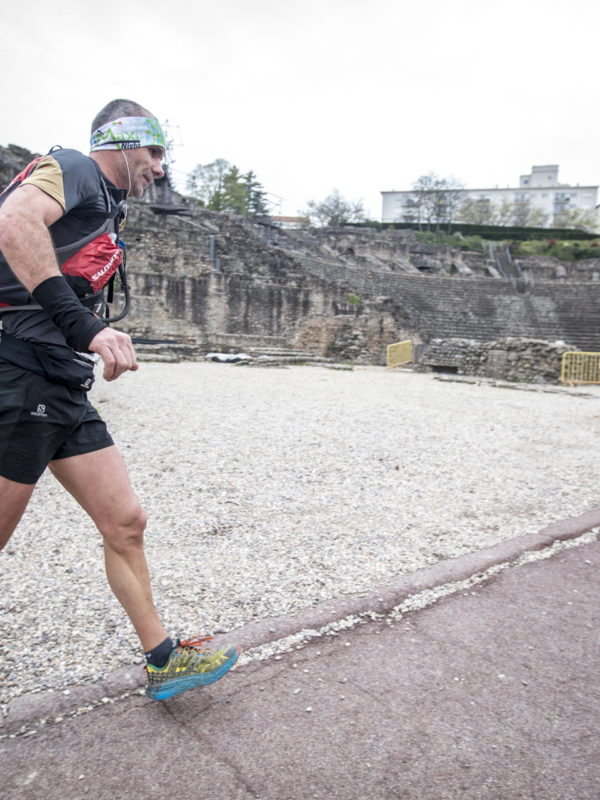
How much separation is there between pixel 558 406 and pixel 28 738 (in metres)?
10.2

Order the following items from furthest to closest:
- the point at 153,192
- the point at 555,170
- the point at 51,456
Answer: the point at 555,170 < the point at 153,192 < the point at 51,456

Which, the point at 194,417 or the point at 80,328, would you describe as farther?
the point at 194,417

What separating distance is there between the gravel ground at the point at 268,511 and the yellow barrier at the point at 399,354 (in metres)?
12.0

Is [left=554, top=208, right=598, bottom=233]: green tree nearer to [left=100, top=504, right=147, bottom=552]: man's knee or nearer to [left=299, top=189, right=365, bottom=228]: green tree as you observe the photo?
[left=299, top=189, right=365, bottom=228]: green tree

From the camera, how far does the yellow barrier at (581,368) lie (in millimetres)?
15711

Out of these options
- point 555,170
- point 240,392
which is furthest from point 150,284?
point 555,170

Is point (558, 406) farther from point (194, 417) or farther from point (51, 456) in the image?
point (51, 456)

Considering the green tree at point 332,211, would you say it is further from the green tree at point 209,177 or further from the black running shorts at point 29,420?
the black running shorts at point 29,420

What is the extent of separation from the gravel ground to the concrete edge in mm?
75

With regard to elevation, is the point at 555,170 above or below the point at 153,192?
above

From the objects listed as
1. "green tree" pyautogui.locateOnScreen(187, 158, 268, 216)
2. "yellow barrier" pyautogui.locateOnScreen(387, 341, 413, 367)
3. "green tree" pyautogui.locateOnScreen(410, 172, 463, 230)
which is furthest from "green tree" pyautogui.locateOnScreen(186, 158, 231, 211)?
"yellow barrier" pyautogui.locateOnScreen(387, 341, 413, 367)

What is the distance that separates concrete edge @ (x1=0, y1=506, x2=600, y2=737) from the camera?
177cm

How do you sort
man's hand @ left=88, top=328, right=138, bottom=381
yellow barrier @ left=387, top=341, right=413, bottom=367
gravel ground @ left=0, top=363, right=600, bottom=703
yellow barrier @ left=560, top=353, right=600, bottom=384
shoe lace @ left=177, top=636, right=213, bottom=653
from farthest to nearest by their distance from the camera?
yellow barrier @ left=387, top=341, right=413, bottom=367
yellow barrier @ left=560, top=353, right=600, bottom=384
gravel ground @ left=0, top=363, right=600, bottom=703
shoe lace @ left=177, top=636, right=213, bottom=653
man's hand @ left=88, top=328, right=138, bottom=381

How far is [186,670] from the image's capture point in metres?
1.83
